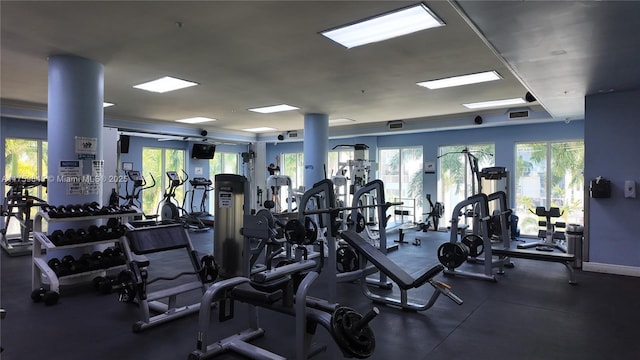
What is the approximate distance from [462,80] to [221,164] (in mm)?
8629

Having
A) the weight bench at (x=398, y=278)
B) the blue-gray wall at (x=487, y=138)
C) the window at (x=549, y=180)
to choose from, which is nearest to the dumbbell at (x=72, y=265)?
the weight bench at (x=398, y=278)

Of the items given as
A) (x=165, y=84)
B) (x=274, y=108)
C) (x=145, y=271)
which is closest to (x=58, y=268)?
(x=145, y=271)

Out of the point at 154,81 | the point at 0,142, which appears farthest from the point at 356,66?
the point at 0,142

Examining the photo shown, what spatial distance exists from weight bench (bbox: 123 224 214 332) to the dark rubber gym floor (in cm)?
11

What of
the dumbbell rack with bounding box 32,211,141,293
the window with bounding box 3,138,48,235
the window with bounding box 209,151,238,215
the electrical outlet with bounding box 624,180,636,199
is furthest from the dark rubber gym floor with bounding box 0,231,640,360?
the window with bounding box 209,151,238,215

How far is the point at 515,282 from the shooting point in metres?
4.52

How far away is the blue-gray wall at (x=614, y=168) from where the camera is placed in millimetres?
4793

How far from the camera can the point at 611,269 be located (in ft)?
16.0

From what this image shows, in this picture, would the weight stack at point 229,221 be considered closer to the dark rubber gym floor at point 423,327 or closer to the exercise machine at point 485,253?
the dark rubber gym floor at point 423,327

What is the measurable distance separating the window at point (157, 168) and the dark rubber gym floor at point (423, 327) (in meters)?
6.04

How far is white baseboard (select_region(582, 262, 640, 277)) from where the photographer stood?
4.75 m

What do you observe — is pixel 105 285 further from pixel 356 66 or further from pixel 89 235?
pixel 356 66

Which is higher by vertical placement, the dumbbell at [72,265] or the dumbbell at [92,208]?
the dumbbell at [92,208]

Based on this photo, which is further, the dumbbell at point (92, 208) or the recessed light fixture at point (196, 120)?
the recessed light fixture at point (196, 120)
